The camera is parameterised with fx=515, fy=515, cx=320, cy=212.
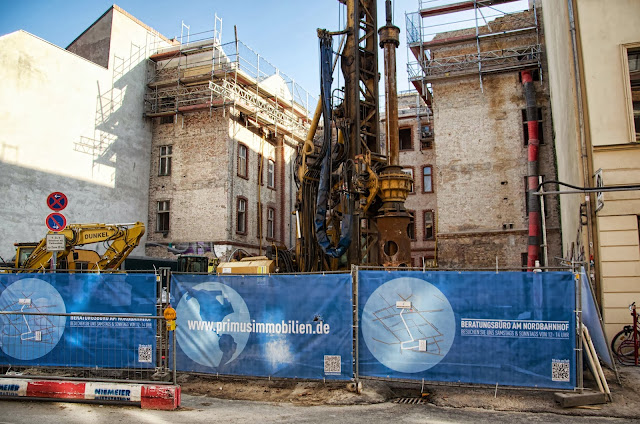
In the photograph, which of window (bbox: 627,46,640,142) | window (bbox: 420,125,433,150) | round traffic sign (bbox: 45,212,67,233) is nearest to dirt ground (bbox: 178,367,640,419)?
round traffic sign (bbox: 45,212,67,233)

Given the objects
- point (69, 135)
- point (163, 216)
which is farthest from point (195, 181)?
point (69, 135)

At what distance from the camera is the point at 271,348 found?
8.84 m

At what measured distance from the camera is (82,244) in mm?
16984

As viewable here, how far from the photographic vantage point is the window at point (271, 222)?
34622 millimetres

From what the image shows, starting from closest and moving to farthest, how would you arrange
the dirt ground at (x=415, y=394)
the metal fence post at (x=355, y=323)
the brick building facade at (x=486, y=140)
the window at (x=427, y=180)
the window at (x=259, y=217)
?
Answer: the dirt ground at (x=415, y=394) → the metal fence post at (x=355, y=323) → the brick building facade at (x=486, y=140) → the window at (x=259, y=217) → the window at (x=427, y=180)

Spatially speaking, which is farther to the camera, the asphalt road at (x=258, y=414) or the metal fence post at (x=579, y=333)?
the metal fence post at (x=579, y=333)

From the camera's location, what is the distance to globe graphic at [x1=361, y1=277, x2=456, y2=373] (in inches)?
325

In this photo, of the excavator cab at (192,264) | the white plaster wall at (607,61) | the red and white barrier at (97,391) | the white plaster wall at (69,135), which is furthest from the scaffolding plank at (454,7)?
the red and white barrier at (97,391)

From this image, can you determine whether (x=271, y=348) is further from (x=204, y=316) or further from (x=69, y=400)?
(x=69, y=400)

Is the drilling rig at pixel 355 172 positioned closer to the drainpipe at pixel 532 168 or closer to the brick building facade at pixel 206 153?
the drainpipe at pixel 532 168

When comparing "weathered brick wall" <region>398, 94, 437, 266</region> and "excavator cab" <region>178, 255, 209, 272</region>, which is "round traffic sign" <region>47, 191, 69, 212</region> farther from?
"weathered brick wall" <region>398, 94, 437, 266</region>

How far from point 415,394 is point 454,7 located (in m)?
24.1

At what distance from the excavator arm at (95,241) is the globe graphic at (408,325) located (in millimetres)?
11265

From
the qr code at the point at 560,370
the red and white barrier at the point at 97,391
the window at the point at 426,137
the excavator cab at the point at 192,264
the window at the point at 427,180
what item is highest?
the window at the point at 426,137
